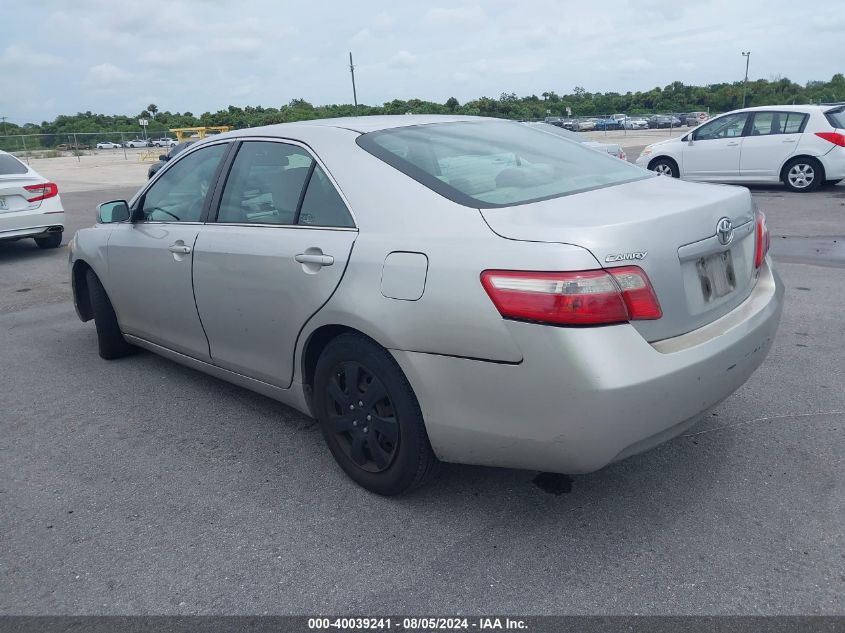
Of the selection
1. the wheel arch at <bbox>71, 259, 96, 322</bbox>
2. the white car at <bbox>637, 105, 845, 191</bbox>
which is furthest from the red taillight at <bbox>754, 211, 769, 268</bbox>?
the white car at <bbox>637, 105, 845, 191</bbox>

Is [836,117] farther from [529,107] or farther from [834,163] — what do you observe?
[529,107]

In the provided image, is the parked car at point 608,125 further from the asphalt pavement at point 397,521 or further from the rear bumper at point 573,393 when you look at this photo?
the rear bumper at point 573,393

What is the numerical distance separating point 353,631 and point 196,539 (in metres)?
0.88

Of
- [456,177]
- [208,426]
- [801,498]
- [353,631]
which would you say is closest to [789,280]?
[801,498]

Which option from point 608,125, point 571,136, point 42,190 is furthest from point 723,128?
point 608,125

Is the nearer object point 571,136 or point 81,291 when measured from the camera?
point 81,291

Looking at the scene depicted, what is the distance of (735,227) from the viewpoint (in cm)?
300

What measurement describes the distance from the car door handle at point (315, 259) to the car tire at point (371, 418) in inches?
12.7

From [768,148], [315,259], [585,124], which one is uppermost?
[315,259]

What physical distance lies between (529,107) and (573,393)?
6494 cm

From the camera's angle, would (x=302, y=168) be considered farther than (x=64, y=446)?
No

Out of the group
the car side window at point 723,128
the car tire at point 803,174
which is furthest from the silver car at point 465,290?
the car side window at point 723,128

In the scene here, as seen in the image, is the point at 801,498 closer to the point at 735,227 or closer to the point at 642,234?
the point at 735,227

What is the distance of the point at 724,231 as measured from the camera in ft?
9.48
